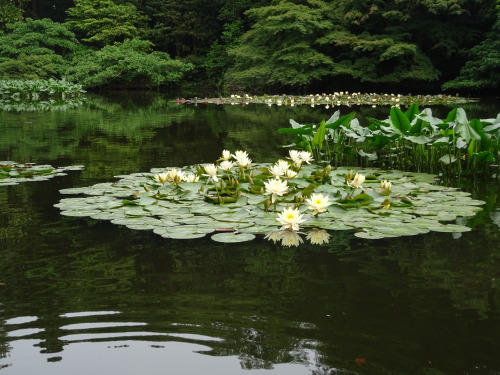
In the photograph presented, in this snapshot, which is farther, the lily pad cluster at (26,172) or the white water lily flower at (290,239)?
the lily pad cluster at (26,172)

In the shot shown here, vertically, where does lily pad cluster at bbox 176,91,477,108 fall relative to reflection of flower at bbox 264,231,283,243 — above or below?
above

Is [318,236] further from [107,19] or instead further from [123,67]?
[107,19]

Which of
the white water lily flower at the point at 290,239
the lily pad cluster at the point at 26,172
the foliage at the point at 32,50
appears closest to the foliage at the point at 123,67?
the foliage at the point at 32,50

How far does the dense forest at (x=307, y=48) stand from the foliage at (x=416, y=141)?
11687mm

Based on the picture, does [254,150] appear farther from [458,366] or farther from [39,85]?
[39,85]

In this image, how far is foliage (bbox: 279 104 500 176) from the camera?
375cm

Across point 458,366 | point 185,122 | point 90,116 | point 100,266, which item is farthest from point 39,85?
point 458,366

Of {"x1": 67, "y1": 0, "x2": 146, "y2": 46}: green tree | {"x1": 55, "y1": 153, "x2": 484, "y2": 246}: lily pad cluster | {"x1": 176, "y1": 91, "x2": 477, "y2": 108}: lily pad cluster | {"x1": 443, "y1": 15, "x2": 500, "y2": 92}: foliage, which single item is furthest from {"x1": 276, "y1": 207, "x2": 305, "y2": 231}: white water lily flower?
{"x1": 67, "y1": 0, "x2": 146, "y2": 46}: green tree

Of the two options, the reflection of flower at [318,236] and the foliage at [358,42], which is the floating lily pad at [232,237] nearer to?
the reflection of flower at [318,236]

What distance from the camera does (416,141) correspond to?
3.80m

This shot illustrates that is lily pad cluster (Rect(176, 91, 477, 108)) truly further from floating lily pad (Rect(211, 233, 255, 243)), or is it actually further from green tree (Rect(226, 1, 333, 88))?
floating lily pad (Rect(211, 233, 255, 243))

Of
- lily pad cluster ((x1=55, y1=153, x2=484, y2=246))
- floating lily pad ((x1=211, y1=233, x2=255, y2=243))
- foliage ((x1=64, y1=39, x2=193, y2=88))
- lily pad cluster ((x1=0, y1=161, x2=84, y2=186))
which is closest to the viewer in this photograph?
floating lily pad ((x1=211, y1=233, x2=255, y2=243))

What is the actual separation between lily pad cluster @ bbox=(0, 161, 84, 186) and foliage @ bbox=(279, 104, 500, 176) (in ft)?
5.53

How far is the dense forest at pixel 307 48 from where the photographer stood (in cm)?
1603
